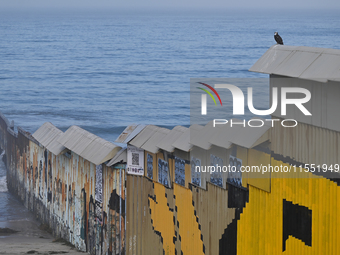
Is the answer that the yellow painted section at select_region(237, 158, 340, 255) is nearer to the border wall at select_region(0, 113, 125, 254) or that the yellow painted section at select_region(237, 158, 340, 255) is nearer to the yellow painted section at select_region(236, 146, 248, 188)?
the yellow painted section at select_region(236, 146, 248, 188)

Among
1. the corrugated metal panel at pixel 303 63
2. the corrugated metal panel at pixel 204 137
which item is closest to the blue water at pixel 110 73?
the corrugated metal panel at pixel 204 137

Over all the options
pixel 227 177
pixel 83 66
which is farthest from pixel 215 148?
pixel 83 66

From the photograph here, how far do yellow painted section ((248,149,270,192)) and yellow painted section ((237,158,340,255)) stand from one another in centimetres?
8

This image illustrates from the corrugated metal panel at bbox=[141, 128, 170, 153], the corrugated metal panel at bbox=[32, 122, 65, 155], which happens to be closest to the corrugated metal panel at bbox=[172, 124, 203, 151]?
the corrugated metal panel at bbox=[141, 128, 170, 153]

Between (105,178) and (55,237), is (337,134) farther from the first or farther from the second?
(55,237)

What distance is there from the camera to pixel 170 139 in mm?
9453

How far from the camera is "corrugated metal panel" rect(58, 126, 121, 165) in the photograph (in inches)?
417

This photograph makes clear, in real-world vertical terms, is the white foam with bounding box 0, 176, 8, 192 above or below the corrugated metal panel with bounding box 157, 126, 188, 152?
below

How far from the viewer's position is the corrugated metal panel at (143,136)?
1001 cm

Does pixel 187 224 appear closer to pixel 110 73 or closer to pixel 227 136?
pixel 227 136

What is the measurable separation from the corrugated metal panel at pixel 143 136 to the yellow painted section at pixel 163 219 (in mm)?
763

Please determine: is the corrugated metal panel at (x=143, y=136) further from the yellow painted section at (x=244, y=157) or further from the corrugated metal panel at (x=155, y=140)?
the yellow painted section at (x=244, y=157)

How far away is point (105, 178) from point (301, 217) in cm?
452

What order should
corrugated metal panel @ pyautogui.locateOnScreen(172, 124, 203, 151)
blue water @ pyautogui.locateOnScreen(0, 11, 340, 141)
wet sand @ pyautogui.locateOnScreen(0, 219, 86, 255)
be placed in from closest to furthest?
corrugated metal panel @ pyautogui.locateOnScreen(172, 124, 203, 151) < wet sand @ pyautogui.locateOnScreen(0, 219, 86, 255) < blue water @ pyautogui.locateOnScreen(0, 11, 340, 141)
